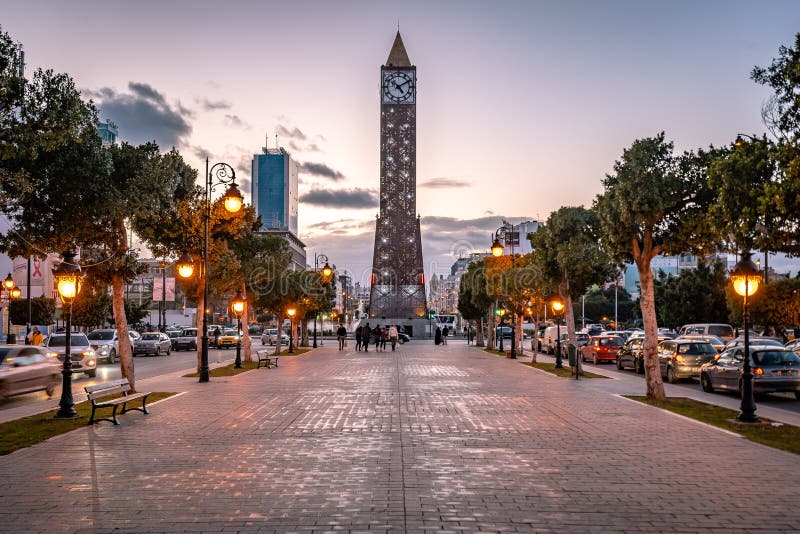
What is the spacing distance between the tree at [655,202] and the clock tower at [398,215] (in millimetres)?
69957

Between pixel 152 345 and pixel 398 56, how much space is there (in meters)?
61.1

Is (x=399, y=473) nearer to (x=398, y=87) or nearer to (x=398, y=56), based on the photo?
(x=398, y=87)

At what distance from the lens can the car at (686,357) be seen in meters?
24.3

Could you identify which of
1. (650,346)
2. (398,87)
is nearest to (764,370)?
(650,346)

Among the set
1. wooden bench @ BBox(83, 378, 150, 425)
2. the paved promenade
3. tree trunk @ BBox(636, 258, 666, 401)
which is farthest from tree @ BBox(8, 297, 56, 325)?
tree trunk @ BBox(636, 258, 666, 401)

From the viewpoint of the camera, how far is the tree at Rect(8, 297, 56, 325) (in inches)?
2178

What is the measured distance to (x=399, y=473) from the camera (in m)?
9.16

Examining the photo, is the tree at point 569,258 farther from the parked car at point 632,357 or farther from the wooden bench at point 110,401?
the wooden bench at point 110,401

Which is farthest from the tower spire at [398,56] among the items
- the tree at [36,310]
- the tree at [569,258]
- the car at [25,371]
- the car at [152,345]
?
the car at [25,371]

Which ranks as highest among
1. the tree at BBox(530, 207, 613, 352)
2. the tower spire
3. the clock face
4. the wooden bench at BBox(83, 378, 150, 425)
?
the tower spire

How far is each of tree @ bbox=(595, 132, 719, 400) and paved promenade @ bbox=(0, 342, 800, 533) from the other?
3.92 m

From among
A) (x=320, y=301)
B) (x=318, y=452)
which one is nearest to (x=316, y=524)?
(x=318, y=452)

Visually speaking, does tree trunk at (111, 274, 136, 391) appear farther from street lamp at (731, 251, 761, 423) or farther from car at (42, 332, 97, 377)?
street lamp at (731, 251, 761, 423)

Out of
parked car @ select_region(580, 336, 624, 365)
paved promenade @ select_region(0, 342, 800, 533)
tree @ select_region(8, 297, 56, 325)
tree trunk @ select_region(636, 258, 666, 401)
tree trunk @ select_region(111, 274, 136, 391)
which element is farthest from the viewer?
tree @ select_region(8, 297, 56, 325)
